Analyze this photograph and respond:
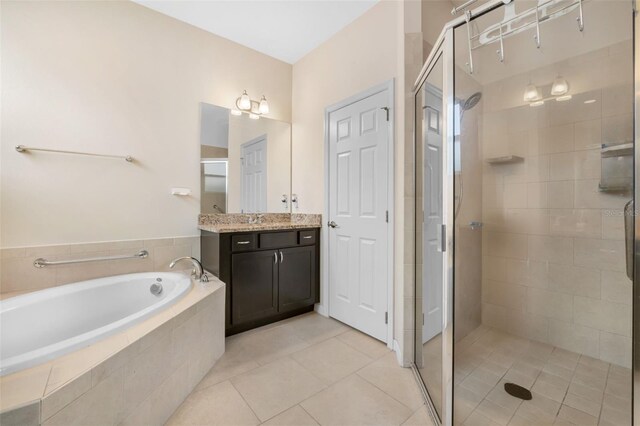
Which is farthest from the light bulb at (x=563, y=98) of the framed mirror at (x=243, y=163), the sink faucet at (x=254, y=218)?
the sink faucet at (x=254, y=218)

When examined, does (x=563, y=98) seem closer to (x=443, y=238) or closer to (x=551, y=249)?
(x=551, y=249)

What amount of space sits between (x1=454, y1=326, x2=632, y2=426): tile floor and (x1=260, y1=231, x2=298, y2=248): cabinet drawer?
5.17 ft

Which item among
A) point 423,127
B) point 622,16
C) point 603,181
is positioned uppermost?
point 622,16

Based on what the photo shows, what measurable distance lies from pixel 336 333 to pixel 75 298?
1.95 m

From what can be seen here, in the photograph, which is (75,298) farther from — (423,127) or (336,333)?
(423,127)

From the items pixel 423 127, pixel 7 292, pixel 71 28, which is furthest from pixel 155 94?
pixel 423 127

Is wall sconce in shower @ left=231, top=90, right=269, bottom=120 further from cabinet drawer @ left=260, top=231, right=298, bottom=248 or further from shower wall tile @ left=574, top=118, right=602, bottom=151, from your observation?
shower wall tile @ left=574, top=118, right=602, bottom=151

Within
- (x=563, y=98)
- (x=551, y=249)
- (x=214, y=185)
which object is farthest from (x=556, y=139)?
(x=214, y=185)

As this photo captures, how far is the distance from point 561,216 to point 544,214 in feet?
0.32

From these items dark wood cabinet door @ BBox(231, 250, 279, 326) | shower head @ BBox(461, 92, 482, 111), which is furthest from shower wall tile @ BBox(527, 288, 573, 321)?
dark wood cabinet door @ BBox(231, 250, 279, 326)

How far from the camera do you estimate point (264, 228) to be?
2.32 metres

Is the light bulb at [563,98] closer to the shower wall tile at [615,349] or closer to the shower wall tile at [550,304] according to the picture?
the shower wall tile at [550,304]

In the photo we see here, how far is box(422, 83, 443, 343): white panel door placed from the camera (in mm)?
1441

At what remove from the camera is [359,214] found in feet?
7.64
